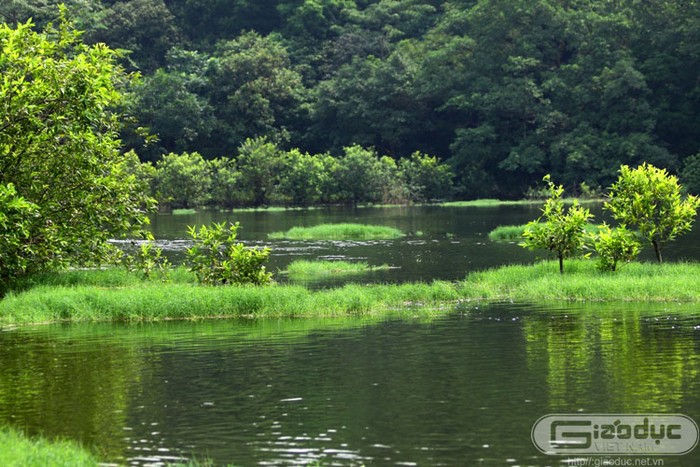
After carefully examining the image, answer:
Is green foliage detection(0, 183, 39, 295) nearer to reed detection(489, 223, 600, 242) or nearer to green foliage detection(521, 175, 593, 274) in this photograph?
green foliage detection(521, 175, 593, 274)

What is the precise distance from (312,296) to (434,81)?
9882 cm

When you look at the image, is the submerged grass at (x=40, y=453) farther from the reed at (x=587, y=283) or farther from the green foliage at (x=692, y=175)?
the green foliage at (x=692, y=175)

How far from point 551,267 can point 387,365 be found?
63.3 feet

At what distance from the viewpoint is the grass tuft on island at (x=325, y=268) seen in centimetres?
5312

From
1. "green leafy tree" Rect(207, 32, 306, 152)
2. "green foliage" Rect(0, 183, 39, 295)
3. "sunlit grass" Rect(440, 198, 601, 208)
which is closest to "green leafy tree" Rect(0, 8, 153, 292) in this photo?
"green foliage" Rect(0, 183, 39, 295)

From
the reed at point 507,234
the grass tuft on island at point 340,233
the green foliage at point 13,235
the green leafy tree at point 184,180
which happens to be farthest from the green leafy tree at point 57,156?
the green leafy tree at point 184,180

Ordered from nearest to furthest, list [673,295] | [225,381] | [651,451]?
[651,451], [225,381], [673,295]

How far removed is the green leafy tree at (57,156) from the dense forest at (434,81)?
73091 mm

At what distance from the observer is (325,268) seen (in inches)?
2169

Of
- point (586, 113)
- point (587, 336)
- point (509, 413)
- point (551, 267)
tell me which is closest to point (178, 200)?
point (586, 113)

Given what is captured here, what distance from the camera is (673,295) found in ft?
129

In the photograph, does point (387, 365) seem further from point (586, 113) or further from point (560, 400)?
point (586, 113)

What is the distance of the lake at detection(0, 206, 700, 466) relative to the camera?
2006 cm

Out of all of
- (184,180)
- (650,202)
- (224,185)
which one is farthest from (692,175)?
(650,202)
